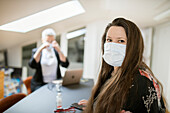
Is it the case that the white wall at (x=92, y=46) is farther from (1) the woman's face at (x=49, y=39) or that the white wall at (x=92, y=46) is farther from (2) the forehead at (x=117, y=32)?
(2) the forehead at (x=117, y=32)

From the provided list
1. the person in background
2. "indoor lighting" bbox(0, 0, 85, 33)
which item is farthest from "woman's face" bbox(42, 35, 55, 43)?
"indoor lighting" bbox(0, 0, 85, 33)

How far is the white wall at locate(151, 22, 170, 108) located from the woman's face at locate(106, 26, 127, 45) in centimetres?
209

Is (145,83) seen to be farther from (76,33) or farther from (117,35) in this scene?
(76,33)

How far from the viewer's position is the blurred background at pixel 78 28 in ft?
5.31

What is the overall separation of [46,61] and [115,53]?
→ 4.67ft

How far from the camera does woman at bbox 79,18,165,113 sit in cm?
79

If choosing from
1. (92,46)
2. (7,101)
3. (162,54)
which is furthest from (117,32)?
(162,54)

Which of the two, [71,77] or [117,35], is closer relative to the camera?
[117,35]

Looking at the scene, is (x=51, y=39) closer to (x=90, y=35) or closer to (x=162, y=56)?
(x=90, y=35)

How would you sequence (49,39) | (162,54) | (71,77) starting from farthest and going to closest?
1. (162,54)
2. (49,39)
3. (71,77)

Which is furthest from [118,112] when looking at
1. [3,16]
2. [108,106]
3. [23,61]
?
[23,61]

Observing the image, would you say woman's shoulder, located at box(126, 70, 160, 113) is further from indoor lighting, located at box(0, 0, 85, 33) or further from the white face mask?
indoor lighting, located at box(0, 0, 85, 33)

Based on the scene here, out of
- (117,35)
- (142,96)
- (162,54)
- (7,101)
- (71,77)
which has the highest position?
(117,35)

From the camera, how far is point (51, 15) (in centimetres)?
218
